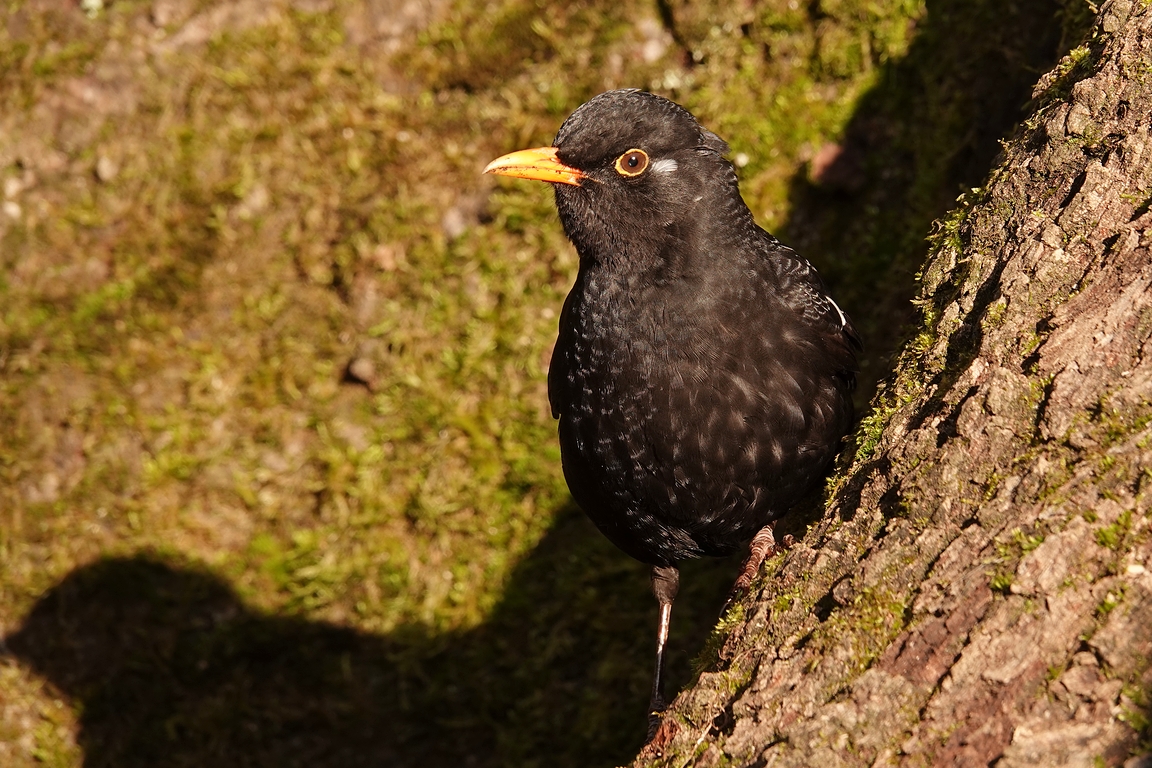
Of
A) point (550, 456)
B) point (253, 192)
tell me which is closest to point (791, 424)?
point (550, 456)

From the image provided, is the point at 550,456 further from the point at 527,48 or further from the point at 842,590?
the point at 842,590

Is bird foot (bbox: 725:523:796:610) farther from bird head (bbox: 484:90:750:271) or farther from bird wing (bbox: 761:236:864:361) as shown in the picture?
bird head (bbox: 484:90:750:271)

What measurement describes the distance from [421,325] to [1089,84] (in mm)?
4522

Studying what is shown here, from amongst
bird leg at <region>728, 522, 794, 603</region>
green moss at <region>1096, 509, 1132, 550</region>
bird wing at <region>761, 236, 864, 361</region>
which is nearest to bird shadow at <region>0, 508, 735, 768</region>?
bird leg at <region>728, 522, 794, 603</region>

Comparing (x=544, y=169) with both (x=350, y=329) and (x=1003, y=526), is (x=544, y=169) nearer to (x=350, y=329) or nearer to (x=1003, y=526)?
(x=1003, y=526)

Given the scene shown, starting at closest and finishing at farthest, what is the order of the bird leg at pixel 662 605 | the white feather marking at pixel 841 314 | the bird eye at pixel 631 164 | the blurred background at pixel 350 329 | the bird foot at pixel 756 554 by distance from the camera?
1. the bird foot at pixel 756 554
2. the bird eye at pixel 631 164
3. the white feather marking at pixel 841 314
4. the bird leg at pixel 662 605
5. the blurred background at pixel 350 329

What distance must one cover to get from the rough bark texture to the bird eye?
59.0 inches

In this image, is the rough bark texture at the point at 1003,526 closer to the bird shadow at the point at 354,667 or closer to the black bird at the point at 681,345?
the black bird at the point at 681,345

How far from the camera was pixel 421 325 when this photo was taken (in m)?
7.23

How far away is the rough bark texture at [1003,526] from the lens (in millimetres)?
2926

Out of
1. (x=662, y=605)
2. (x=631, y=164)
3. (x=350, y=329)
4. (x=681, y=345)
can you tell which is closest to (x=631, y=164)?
(x=631, y=164)

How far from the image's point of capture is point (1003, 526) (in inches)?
126

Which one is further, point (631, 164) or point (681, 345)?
point (631, 164)

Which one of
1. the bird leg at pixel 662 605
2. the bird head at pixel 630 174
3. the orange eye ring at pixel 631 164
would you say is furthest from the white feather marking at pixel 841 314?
the bird leg at pixel 662 605
